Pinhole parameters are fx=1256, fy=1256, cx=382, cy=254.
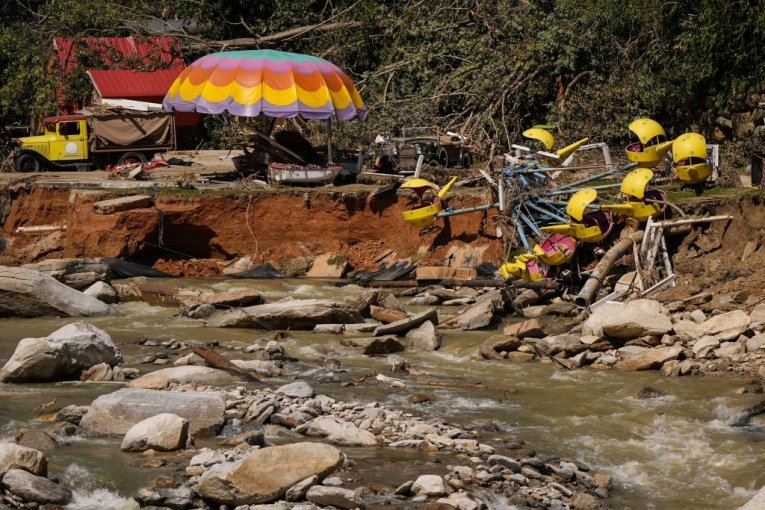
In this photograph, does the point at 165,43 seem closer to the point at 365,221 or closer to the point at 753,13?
the point at 365,221

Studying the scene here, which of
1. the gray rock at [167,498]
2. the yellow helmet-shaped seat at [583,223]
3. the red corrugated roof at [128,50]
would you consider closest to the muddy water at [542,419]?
A: the gray rock at [167,498]

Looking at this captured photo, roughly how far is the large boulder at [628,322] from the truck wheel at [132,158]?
1470cm

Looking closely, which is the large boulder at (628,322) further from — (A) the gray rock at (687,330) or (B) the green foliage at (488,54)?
(B) the green foliage at (488,54)

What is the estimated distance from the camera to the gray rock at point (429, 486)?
975 centimetres

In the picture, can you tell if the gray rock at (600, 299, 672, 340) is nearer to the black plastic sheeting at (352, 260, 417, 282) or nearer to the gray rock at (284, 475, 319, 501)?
the black plastic sheeting at (352, 260, 417, 282)

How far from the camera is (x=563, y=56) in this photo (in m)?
26.1

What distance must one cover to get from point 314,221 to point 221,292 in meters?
3.64

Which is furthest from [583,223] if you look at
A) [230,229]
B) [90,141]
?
[90,141]

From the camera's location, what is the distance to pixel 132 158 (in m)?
27.7

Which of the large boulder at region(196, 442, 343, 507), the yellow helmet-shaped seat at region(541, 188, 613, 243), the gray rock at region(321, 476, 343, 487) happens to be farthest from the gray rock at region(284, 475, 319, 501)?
the yellow helmet-shaped seat at region(541, 188, 613, 243)

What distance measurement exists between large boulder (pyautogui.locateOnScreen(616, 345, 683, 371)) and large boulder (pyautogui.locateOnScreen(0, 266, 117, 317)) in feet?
25.7

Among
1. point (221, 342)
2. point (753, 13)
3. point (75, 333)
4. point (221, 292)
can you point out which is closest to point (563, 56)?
point (753, 13)

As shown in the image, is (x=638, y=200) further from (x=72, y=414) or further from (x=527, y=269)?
(x=72, y=414)

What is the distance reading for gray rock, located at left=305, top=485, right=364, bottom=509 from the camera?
9.47 m
